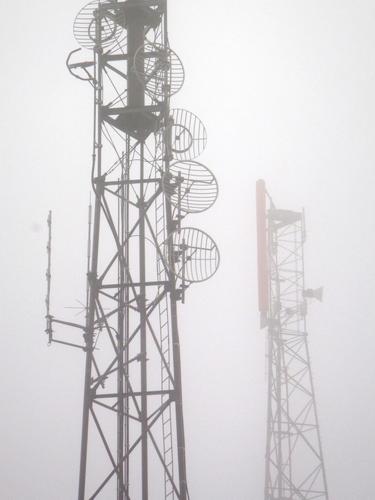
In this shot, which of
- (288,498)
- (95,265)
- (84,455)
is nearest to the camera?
(84,455)

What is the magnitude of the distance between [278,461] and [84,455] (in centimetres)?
1523

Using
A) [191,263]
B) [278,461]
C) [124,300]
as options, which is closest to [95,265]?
[124,300]

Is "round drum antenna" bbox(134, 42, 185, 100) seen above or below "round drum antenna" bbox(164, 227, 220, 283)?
above

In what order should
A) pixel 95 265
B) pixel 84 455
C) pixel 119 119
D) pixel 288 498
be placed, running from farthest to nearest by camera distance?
pixel 288 498 < pixel 119 119 < pixel 95 265 < pixel 84 455

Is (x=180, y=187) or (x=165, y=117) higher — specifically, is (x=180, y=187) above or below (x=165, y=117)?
below

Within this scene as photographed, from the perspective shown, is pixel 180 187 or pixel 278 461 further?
pixel 278 461

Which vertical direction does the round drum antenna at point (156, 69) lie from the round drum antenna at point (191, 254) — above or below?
above

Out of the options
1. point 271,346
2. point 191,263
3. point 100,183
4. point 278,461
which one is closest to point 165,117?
point 100,183

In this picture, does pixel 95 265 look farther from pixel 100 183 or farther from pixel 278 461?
pixel 278 461

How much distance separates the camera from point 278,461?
2606cm

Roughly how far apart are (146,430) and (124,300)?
280 centimetres

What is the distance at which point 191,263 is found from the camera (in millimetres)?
13781

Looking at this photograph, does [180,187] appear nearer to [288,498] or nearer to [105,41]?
[105,41]

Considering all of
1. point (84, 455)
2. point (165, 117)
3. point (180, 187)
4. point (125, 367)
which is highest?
point (165, 117)
